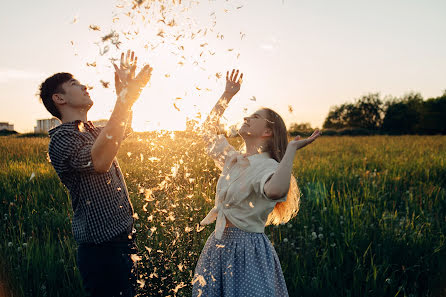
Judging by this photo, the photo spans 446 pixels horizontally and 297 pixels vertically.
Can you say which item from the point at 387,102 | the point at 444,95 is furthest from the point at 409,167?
the point at 387,102

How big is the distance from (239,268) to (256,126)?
1145 millimetres

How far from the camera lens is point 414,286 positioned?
12.7 ft

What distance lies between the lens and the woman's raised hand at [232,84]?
130 inches

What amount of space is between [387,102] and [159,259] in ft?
339

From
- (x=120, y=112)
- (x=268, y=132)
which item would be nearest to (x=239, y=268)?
(x=268, y=132)

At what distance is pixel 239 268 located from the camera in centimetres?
268

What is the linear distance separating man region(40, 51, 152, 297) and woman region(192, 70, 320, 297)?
67 cm

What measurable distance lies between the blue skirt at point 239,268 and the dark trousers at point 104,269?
1.95ft

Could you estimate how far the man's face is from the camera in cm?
274

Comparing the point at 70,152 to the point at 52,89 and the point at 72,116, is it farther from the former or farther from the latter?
the point at 52,89

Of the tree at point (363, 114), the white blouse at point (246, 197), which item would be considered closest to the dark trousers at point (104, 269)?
the white blouse at point (246, 197)

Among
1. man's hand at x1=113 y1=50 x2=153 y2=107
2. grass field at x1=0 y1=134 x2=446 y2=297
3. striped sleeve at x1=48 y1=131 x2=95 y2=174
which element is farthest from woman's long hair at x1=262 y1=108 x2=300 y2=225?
striped sleeve at x1=48 y1=131 x2=95 y2=174

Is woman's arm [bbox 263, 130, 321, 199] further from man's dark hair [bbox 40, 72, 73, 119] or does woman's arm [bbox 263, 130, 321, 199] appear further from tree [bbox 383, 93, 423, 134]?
tree [bbox 383, 93, 423, 134]

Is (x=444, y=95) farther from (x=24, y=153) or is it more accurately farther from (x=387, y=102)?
(x=24, y=153)
